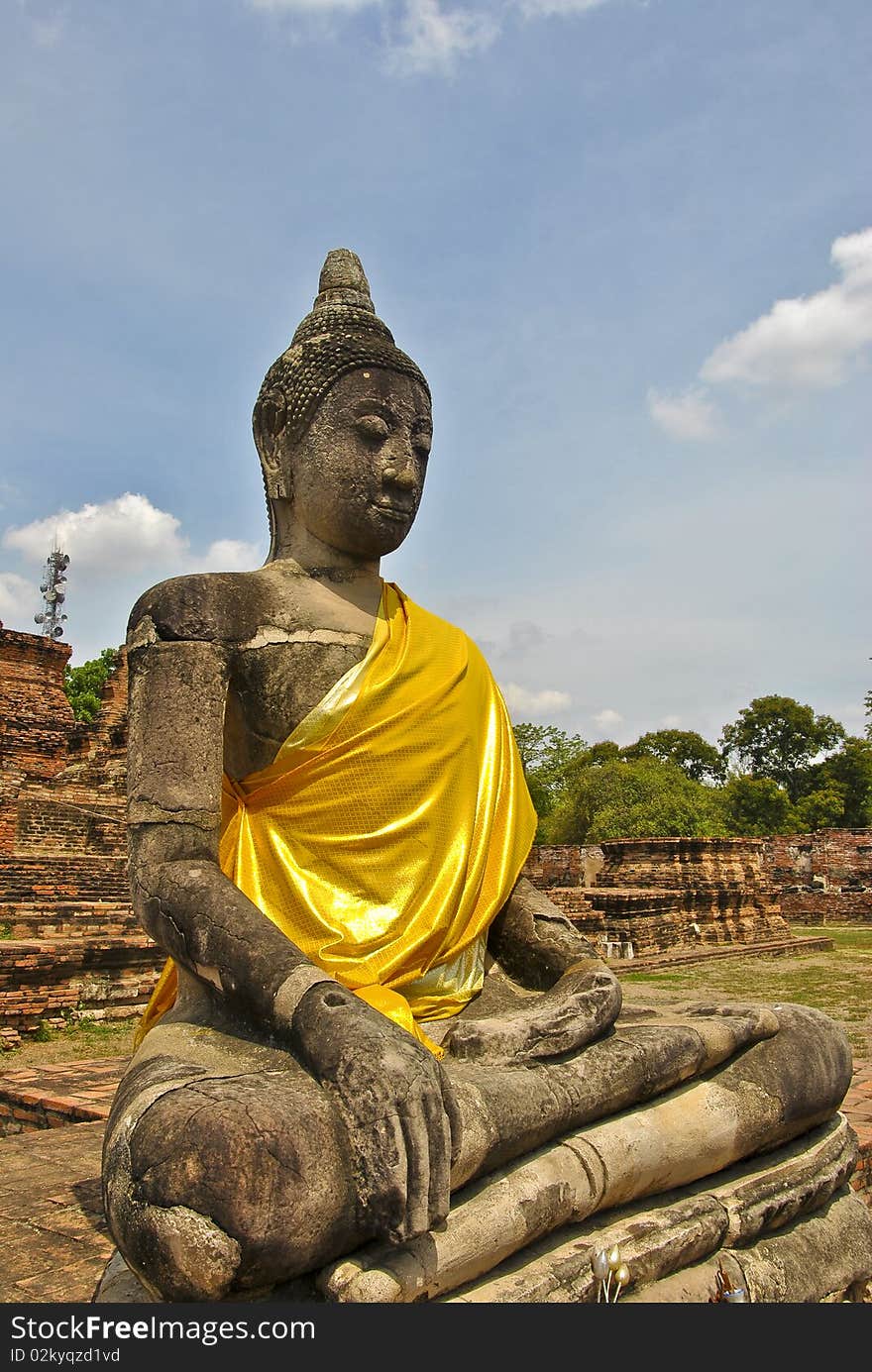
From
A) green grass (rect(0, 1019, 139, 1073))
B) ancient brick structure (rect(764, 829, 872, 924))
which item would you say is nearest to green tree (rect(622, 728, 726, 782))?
ancient brick structure (rect(764, 829, 872, 924))

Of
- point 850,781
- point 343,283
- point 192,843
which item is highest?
point 850,781

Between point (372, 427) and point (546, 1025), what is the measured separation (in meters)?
1.68

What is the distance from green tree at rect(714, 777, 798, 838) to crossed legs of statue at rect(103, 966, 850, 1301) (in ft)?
102

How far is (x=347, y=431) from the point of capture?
3070 millimetres

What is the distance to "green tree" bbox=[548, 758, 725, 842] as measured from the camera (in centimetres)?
2673

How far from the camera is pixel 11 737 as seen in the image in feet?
61.0

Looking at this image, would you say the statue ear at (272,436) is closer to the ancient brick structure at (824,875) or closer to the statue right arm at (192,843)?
the statue right arm at (192,843)

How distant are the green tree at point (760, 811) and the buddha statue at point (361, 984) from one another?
31159mm

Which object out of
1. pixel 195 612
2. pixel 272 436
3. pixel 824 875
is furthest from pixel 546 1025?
pixel 824 875

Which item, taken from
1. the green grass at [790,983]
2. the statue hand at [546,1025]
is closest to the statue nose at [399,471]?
the statue hand at [546,1025]

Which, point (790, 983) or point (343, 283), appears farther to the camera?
point (790, 983)

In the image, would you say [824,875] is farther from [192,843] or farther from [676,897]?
[192,843]

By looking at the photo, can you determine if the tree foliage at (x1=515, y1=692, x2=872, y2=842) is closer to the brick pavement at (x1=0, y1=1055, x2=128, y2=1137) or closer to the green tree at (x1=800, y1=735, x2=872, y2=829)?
the green tree at (x1=800, y1=735, x2=872, y2=829)

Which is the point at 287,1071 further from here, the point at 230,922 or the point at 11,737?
the point at 11,737
